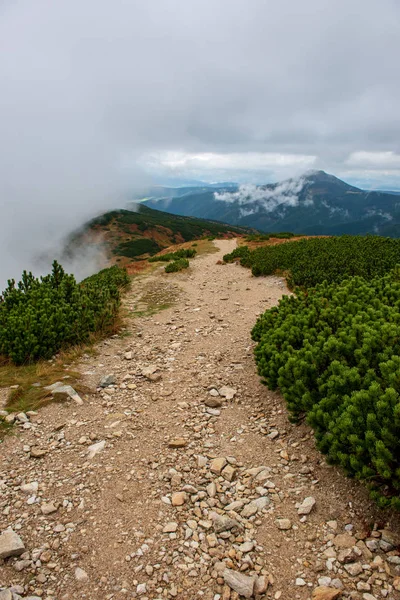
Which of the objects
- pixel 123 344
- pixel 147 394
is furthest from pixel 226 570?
pixel 123 344

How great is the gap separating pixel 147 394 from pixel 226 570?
412 centimetres

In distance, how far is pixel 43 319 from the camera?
9148 millimetres

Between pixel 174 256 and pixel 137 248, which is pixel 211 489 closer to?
pixel 174 256

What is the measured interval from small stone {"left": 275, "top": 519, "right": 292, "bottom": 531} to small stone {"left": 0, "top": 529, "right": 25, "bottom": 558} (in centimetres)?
289

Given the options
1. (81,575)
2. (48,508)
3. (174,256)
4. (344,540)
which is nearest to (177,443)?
(48,508)

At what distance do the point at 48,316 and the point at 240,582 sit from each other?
8074mm

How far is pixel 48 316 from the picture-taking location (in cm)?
967

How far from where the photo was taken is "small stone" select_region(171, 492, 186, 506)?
4.53 meters

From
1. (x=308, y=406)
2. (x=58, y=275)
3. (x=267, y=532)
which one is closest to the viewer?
(x=267, y=532)

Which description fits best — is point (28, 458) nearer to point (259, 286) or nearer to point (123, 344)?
point (123, 344)

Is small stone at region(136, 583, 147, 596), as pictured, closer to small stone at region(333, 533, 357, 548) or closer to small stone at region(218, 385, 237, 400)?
small stone at region(333, 533, 357, 548)

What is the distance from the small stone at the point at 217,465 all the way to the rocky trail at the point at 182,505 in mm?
20

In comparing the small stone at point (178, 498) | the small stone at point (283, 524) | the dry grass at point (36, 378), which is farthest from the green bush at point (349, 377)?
the dry grass at point (36, 378)

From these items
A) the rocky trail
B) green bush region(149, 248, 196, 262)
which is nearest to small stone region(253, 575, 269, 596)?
the rocky trail
